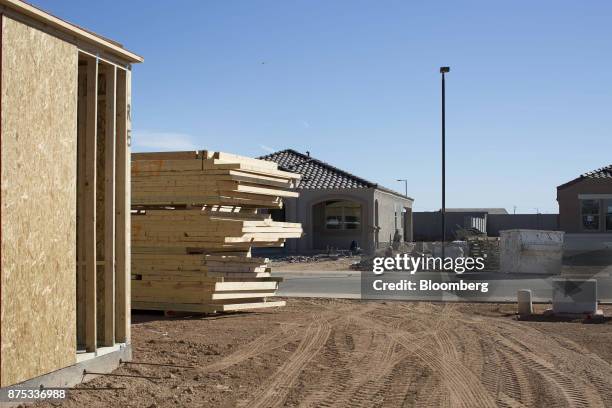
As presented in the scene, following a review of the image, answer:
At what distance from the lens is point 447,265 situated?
27.0 metres

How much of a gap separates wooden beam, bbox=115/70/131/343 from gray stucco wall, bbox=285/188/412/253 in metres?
26.4

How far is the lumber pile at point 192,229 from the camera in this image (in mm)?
14242

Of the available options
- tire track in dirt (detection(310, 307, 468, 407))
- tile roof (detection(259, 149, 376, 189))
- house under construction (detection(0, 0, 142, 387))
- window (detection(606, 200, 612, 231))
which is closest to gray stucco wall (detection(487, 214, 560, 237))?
window (detection(606, 200, 612, 231))

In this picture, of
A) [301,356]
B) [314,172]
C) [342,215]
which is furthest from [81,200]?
[314,172]

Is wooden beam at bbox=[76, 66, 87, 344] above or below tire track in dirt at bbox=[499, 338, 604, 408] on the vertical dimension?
above

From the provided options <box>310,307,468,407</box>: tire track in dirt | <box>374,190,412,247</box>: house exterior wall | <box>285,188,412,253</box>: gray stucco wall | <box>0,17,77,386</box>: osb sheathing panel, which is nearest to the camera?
<box>0,17,77,386</box>: osb sheathing panel

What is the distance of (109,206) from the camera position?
9211 mm

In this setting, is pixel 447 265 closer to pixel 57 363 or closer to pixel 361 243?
pixel 361 243

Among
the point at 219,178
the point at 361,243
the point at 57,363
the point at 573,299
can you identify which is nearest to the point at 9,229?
the point at 57,363

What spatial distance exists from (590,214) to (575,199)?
3.29 feet

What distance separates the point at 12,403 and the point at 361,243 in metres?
30.8

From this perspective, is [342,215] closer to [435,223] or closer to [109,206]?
[435,223]

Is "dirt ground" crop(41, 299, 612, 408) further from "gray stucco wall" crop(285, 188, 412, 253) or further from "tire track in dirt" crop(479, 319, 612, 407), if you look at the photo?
"gray stucco wall" crop(285, 188, 412, 253)

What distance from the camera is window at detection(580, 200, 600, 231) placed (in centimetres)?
3391
